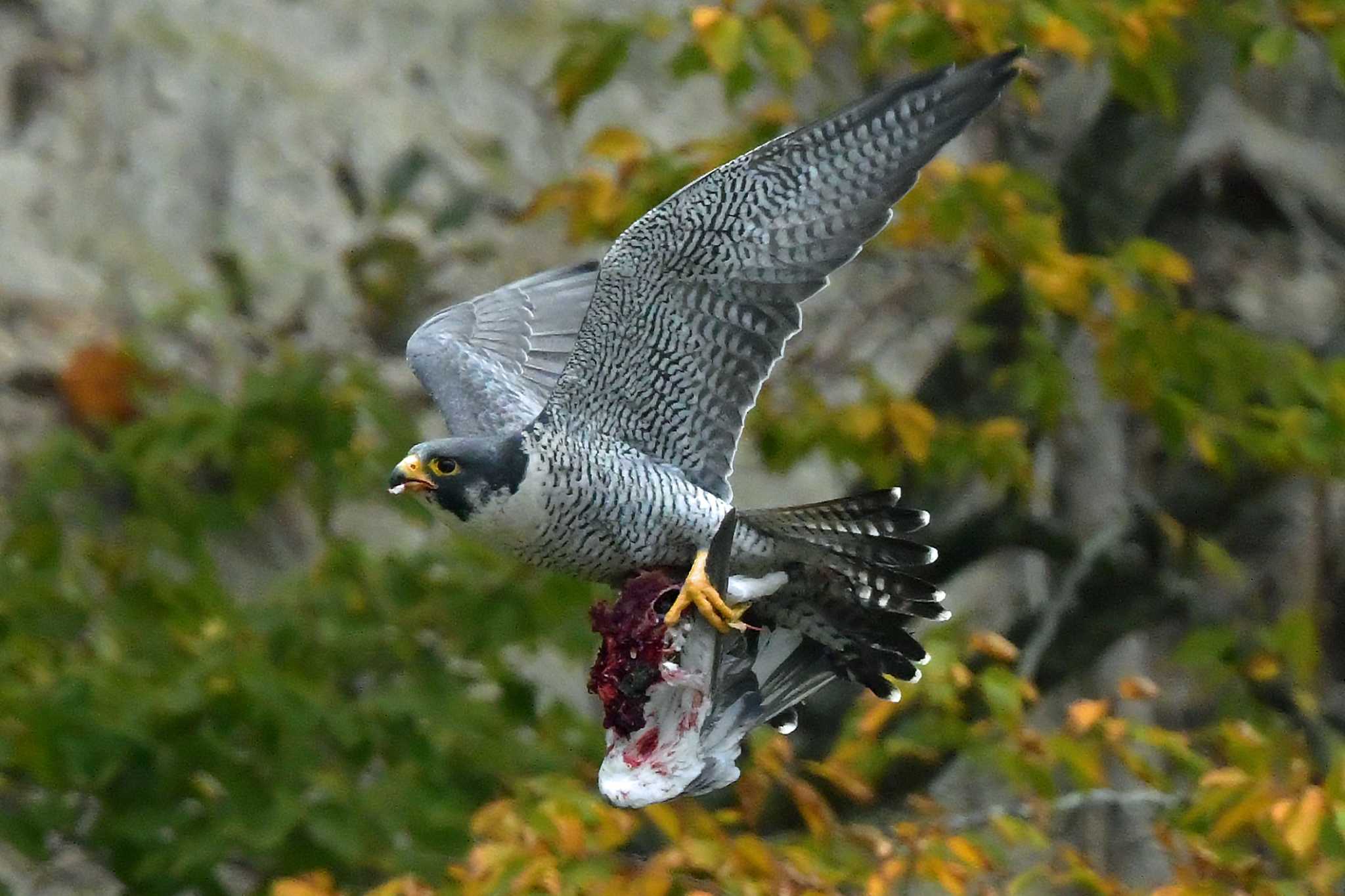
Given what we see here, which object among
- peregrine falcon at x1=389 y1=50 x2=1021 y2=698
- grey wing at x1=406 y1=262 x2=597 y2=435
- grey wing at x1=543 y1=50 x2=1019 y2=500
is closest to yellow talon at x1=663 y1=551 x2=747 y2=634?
peregrine falcon at x1=389 y1=50 x2=1021 y2=698

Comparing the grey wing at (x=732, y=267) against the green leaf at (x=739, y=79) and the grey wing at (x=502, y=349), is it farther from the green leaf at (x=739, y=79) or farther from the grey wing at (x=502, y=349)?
the green leaf at (x=739, y=79)

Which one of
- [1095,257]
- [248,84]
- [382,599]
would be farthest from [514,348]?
[248,84]

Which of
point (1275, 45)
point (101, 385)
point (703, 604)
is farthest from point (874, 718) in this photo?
point (101, 385)

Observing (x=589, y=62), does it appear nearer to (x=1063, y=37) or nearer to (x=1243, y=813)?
(x=1063, y=37)

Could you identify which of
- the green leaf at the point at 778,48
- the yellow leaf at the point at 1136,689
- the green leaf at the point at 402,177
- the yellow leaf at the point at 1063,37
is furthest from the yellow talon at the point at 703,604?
the green leaf at the point at 402,177

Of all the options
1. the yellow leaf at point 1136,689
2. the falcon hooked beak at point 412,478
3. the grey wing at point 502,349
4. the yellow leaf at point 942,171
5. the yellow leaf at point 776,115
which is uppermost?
the falcon hooked beak at point 412,478

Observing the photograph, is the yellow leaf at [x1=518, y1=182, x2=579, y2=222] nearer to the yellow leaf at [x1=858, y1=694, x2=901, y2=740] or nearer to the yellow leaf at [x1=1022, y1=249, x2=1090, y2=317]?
the yellow leaf at [x1=1022, y1=249, x2=1090, y2=317]

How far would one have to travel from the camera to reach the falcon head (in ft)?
10.7

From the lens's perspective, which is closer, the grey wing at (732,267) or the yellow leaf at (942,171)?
the grey wing at (732,267)

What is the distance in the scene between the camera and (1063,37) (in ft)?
16.7

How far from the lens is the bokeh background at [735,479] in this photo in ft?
16.4

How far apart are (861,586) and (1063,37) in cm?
219

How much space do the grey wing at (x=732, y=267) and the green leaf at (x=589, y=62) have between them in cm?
192

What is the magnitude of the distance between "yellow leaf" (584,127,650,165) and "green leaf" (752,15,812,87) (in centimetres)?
45
